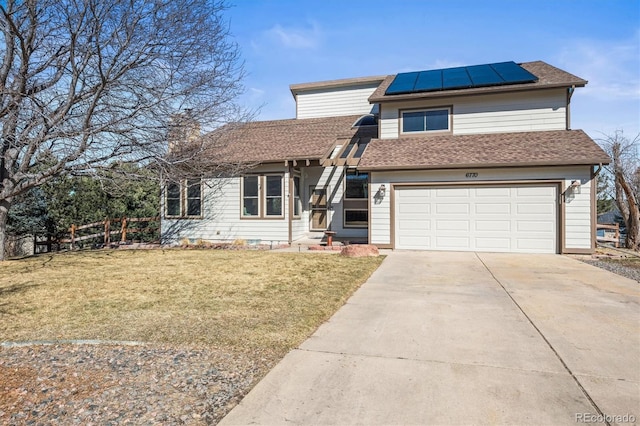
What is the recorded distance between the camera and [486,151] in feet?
38.7

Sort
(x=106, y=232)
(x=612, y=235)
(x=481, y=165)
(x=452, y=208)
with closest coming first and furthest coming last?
(x=481, y=165) < (x=452, y=208) < (x=106, y=232) < (x=612, y=235)

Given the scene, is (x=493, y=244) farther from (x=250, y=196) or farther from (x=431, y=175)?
(x=250, y=196)

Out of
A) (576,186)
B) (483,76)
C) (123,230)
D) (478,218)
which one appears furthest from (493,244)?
(123,230)

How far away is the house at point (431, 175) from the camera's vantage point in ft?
36.7

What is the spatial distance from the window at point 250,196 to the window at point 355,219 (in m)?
3.72

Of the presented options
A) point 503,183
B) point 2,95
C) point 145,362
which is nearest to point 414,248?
A: point 503,183

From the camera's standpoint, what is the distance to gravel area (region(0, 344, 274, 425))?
2.62m

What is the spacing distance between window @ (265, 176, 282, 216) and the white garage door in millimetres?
4410

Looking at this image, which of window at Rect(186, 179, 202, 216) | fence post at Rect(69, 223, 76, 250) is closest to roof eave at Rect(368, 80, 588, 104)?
window at Rect(186, 179, 202, 216)

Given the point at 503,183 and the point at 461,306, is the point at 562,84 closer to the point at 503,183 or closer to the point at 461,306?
the point at 503,183

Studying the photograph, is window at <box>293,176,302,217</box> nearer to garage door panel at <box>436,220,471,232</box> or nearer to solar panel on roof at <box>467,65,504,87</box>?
garage door panel at <box>436,220,471,232</box>

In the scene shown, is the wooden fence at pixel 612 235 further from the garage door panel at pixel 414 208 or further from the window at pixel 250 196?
the window at pixel 250 196

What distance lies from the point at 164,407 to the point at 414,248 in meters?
10.4

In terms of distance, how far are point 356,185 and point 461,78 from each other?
562 cm
